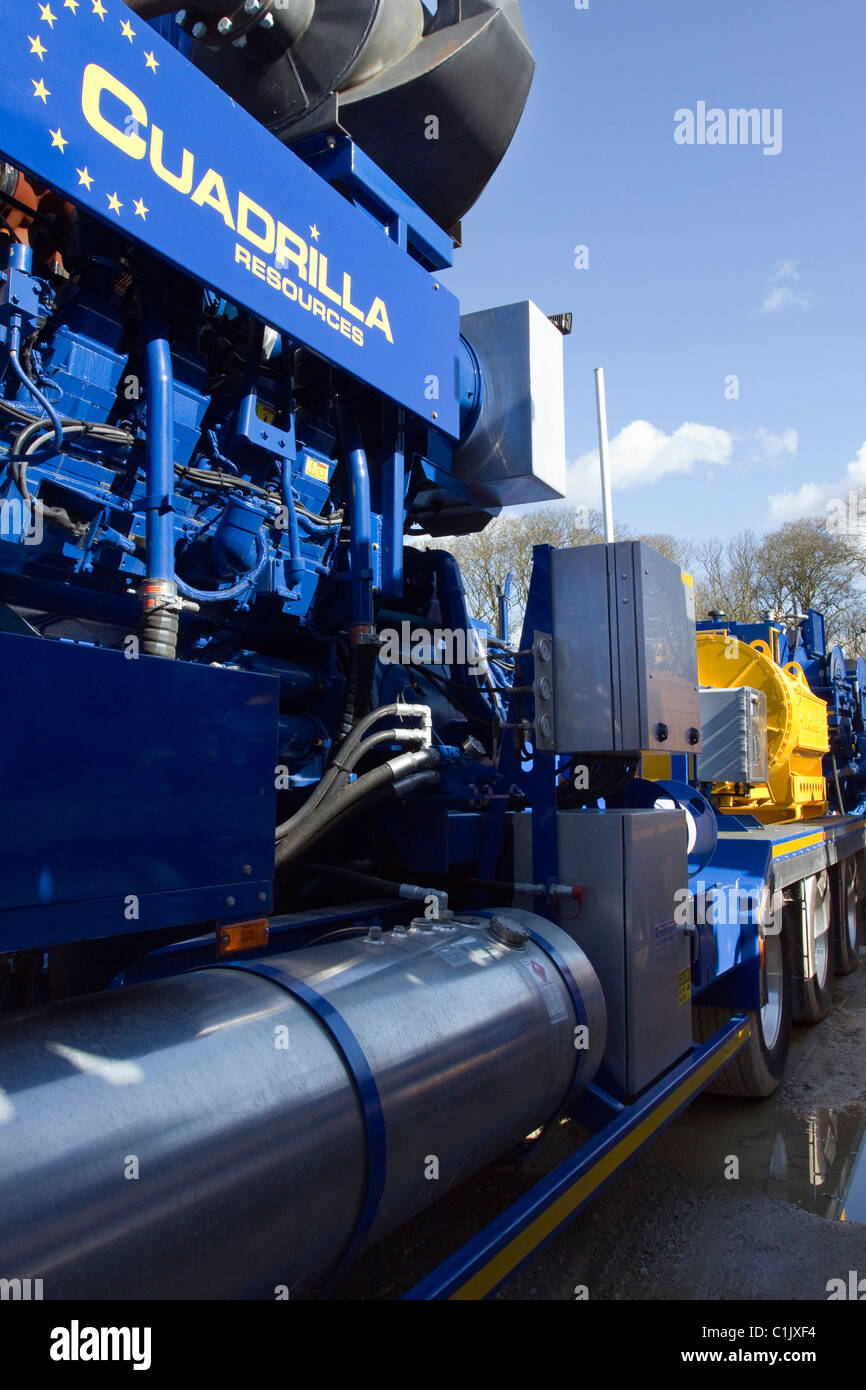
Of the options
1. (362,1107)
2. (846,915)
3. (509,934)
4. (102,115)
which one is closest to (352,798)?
(509,934)

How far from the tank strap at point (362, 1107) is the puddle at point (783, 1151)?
104 inches

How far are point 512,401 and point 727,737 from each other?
8.19 feet

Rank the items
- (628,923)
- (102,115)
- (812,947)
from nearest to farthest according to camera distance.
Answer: (102,115) < (628,923) < (812,947)

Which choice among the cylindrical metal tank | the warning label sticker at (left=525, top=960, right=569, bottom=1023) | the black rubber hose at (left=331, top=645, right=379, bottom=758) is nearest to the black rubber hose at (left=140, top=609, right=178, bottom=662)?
the cylindrical metal tank

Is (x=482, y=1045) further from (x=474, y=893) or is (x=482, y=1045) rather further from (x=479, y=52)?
(x=479, y=52)

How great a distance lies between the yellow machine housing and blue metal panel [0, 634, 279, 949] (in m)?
4.77

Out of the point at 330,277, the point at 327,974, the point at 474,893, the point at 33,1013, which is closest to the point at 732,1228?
the point at 474,893

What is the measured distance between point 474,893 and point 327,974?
1516 millimetres

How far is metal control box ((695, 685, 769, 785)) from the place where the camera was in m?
5.56

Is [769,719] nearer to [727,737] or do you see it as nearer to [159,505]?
[727,737]

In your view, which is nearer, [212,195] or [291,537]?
[212,195]

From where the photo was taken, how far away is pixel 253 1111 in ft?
5.80

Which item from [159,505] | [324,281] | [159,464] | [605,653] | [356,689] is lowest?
[356,689]

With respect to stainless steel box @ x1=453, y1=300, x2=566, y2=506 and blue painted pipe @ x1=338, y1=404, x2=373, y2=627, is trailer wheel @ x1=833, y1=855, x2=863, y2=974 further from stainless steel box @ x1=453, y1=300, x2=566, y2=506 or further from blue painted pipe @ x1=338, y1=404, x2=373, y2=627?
blue painted pipe @ x1=338, y1=404, x2=373, y2=627
